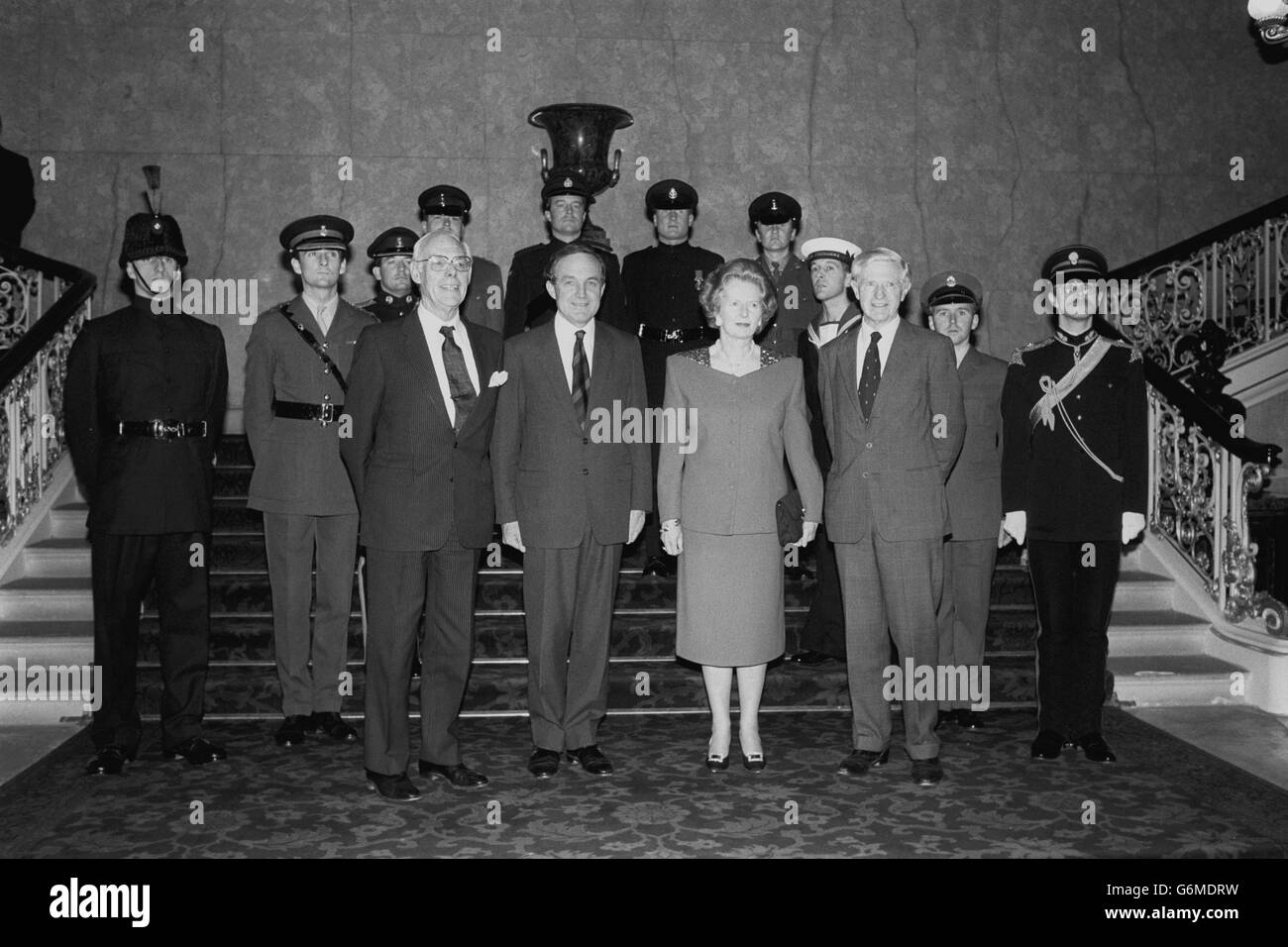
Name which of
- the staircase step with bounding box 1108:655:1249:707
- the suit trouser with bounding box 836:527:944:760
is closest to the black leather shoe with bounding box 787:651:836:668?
the suit trouser with bounding box 836:527:944:760

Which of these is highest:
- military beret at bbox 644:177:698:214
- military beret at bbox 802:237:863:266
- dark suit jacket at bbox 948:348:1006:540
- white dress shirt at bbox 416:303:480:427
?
military beret at bbox 644:177:698:214

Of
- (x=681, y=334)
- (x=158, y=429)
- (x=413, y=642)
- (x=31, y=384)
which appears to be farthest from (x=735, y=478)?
(x=31, y=384)

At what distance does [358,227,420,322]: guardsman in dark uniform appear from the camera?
5.98 metres

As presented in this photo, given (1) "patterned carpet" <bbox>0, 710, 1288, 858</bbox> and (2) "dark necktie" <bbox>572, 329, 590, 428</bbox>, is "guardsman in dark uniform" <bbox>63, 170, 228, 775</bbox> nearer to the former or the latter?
(1) "patterned carpet" <bbox>0, 710, 1288, 858</bbox>

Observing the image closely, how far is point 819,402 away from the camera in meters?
5.55

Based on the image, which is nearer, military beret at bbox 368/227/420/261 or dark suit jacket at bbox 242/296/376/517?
dark suit jacket at bbox 242/296/376/517

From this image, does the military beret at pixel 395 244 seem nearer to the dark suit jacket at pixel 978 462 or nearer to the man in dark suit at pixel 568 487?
the man in dark suit at pixel 568 487

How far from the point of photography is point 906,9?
10.0m

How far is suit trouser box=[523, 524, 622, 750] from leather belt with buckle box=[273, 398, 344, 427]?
43.1 inches

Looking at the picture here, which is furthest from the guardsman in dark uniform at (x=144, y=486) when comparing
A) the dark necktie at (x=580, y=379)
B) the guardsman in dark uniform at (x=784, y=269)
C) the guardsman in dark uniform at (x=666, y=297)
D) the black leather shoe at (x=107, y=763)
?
the guardsman in dark uniform at (x=784, y=269)

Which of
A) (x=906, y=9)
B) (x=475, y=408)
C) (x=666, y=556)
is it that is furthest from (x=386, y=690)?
(x=906, y=9)

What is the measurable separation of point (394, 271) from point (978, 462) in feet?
9.34

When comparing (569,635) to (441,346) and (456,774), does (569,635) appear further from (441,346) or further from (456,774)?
(441,346)

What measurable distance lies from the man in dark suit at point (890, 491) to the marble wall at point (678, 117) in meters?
5.51
